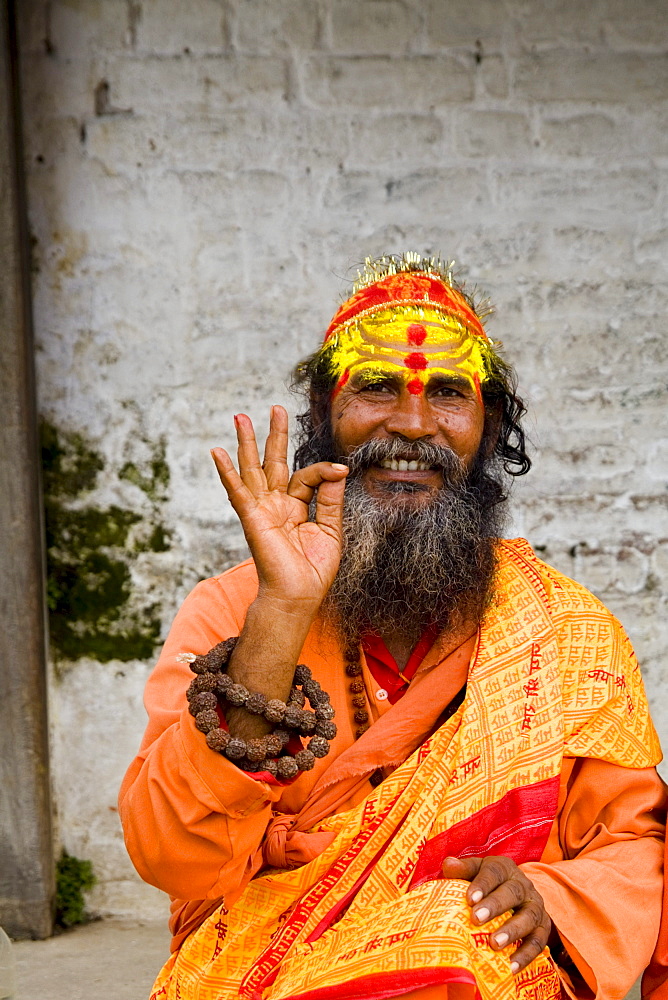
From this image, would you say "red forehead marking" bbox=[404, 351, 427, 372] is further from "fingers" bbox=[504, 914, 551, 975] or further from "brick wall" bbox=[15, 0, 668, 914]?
"fingers" bbox=[504, 914, 551, 975]

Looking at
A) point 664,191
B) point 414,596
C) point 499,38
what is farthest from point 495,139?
point 414,596

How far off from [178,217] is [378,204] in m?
0.72

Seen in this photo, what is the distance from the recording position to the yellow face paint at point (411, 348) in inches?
111

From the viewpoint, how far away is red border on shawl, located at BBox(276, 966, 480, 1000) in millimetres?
1949

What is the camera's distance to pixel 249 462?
2154 mm

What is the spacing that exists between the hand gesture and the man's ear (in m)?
0.94

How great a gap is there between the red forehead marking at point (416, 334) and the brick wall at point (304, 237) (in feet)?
3.47

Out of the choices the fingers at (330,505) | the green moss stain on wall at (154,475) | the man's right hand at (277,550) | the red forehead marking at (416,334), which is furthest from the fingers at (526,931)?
the green moss stain on wall at (154,475)

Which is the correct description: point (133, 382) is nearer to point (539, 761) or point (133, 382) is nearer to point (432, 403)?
point (432, 403)

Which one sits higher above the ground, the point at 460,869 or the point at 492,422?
the point at 492,422

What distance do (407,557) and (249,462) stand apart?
0.67 meters

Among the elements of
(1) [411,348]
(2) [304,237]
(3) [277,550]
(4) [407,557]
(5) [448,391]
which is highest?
(2) [304,237]

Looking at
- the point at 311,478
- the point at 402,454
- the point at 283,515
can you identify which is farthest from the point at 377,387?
the point at 283,515

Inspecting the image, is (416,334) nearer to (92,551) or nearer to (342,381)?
(342,381)
